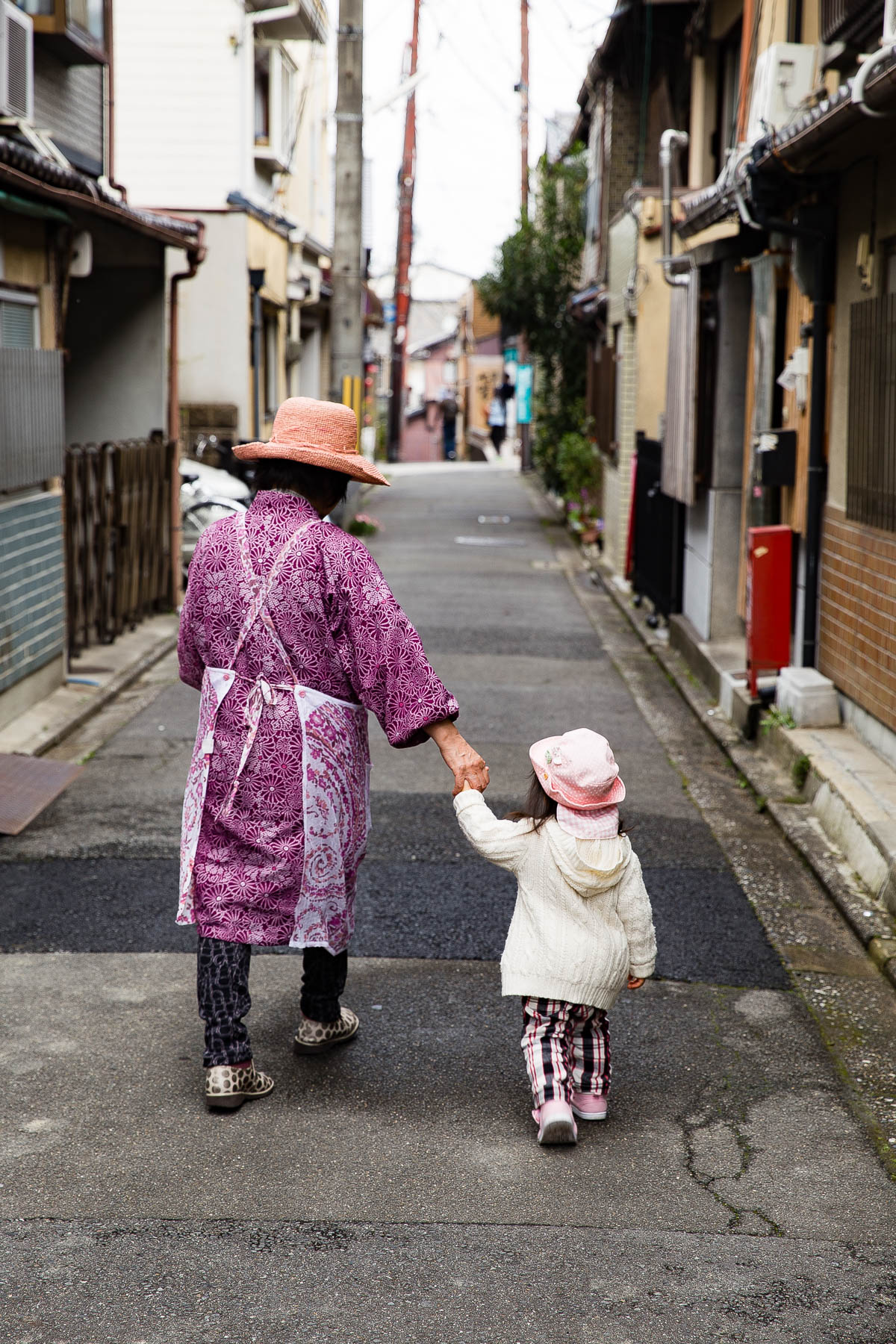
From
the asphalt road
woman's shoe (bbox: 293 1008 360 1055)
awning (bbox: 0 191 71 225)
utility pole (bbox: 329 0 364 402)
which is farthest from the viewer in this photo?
utility pole (bbox: 329 0 364 402)

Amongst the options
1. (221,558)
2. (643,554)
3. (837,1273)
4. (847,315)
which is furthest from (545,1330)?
(643,554)

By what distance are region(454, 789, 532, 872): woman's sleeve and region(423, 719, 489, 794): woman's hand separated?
0.03m

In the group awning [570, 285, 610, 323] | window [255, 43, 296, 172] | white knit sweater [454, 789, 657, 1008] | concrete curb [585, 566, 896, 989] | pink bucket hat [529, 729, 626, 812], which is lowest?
concrete curb [585, 566, 896, 989]

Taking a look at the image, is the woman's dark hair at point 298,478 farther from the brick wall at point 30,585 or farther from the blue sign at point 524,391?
the blue sign at point 524,391

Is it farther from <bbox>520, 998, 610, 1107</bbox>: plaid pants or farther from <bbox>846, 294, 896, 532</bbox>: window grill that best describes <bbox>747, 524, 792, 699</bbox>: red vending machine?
<bbox>520, 998, 610, 1107</bbox>: plaid pants

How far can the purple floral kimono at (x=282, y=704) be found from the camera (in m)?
3.98

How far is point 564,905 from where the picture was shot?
154 inches

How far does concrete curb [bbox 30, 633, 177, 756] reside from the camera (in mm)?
8602

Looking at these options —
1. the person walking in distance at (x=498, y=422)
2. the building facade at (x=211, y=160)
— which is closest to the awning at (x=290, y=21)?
the building facade at (x=211, y=160)

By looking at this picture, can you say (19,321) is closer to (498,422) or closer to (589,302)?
(589,302)

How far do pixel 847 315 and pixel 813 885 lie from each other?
334 centimetres

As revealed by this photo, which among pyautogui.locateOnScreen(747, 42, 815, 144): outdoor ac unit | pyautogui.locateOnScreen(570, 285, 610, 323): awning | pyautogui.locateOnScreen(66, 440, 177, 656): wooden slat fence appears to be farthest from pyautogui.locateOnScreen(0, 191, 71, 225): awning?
pyautogui.locateOnScreen(570, 285, 610, 323): awning

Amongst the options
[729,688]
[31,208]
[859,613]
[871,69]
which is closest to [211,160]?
[31,208]

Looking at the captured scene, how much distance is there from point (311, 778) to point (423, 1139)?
1034 millimetres
